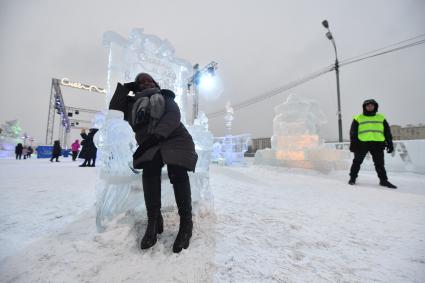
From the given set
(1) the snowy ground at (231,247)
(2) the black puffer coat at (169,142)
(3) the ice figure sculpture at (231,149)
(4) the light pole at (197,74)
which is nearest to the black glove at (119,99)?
(2) the black puffer coat at (169,142)

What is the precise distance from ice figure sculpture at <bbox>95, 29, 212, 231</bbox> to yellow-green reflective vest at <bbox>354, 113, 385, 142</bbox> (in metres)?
3.22

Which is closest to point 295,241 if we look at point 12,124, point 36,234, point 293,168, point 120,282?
point 120,282

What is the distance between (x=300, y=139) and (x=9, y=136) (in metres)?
28.7

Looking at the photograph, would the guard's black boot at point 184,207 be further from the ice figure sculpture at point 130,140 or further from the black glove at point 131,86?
the black glove at point 131,86

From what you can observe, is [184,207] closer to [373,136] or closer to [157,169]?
[157,169]

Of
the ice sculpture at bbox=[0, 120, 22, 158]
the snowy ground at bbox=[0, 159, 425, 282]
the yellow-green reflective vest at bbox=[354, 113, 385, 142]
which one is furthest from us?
the ice sculpture at bbox=[0, 120, 22, 158]

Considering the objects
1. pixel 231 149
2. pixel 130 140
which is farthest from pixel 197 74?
pixel 130 140

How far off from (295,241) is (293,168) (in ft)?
16.3

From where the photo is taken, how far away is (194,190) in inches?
72.6

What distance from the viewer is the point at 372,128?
3.43m

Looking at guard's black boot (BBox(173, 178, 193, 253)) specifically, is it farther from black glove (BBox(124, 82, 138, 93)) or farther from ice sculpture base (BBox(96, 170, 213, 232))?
black glove (BBox(124, 82, 138, 93))

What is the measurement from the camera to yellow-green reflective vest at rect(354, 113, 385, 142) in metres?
3.40

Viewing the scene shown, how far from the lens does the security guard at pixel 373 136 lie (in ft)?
11.2

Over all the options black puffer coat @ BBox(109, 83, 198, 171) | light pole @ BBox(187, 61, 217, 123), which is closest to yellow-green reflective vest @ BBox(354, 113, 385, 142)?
black puffer coat @ BBox(109, 83, 198, 171)
